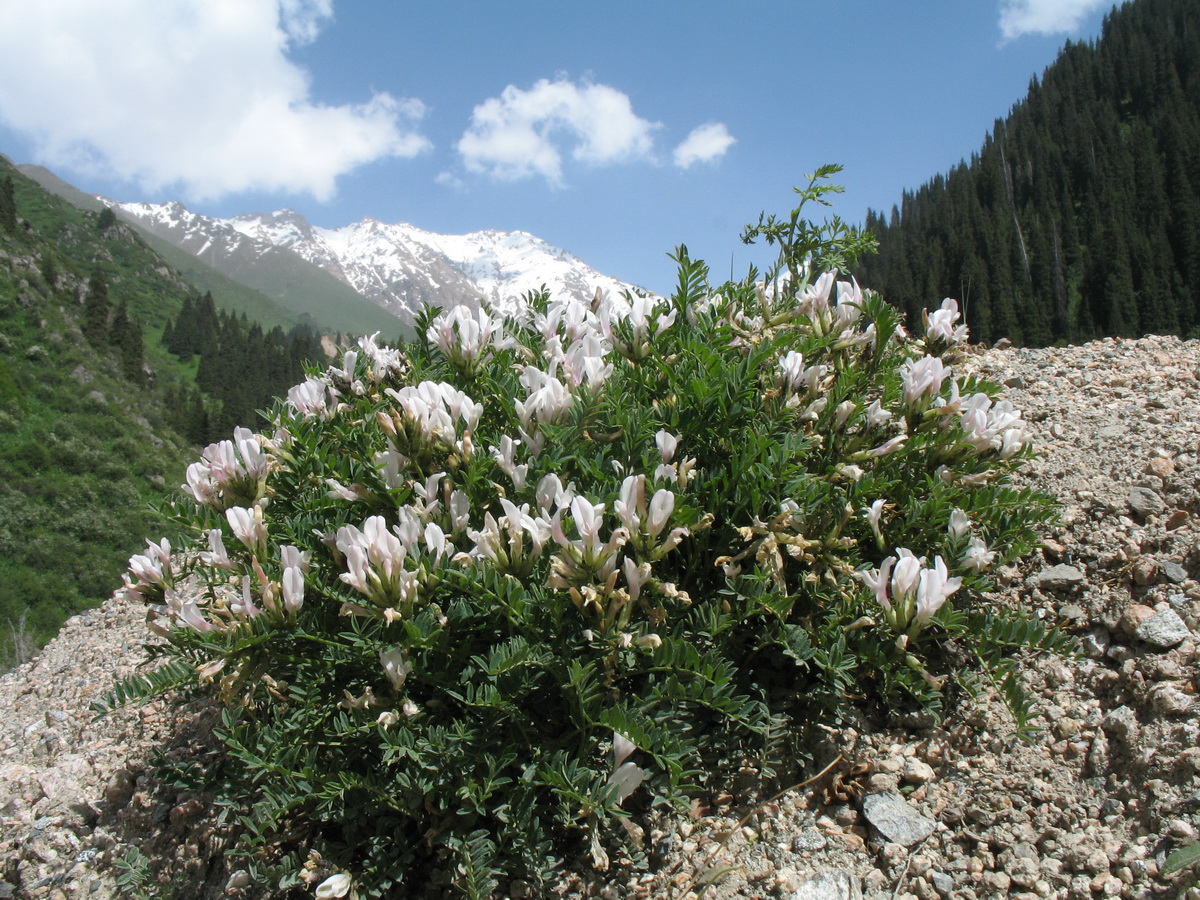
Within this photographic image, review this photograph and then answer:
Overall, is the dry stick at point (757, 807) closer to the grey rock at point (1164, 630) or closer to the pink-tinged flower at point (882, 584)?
the pink-tinged flower at point (882, 584)

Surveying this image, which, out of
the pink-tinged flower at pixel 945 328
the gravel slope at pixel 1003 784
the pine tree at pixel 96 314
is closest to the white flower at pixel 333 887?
the gravel slope at pixel 1003 784

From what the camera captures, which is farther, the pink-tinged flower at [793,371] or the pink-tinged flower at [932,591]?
the pink-tinged flower at [793,371]

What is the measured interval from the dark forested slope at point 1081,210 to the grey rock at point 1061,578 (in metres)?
74.1

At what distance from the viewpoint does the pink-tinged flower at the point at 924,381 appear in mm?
2865

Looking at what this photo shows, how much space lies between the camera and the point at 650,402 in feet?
10.4

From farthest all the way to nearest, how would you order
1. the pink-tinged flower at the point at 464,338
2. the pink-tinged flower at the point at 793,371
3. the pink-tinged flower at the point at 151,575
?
the pink-tinged flower at the point at 464,338, the pink-tinged flower at the point at 793,371, the pink-tinged flower at the point at 151,575

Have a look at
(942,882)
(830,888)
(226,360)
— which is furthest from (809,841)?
(226,360)

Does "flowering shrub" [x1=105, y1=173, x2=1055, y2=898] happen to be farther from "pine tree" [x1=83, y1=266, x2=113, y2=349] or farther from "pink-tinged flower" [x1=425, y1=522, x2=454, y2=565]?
"pine tree" [x1=83, y1=266, x2=113, y2=349]

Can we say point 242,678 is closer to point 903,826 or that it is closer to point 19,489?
point 903,826

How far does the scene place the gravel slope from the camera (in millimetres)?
2203

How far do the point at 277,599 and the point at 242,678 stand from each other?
31 cm

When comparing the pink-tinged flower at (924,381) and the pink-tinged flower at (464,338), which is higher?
the pink-tinged flower at (924,381)

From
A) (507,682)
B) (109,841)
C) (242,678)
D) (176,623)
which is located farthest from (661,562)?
(109,841)

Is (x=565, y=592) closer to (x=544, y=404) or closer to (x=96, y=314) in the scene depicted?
(x=544, y=404)
